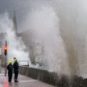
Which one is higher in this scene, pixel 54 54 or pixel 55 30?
pixel 55 30

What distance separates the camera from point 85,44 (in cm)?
1847

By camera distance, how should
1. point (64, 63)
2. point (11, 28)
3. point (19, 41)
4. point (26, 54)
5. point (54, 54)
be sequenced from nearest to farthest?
point (64, 63) → point (54, 54) → point (26, 54) → point (19, 41) → point (11, 28)

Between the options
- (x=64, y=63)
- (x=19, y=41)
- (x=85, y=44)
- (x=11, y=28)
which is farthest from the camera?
(x=11, y=28)

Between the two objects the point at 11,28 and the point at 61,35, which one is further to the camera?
the point at 11,28

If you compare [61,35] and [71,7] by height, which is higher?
[71,7]

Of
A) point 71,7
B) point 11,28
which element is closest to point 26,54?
point 11,28

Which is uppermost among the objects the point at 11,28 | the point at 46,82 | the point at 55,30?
the point at 11,28

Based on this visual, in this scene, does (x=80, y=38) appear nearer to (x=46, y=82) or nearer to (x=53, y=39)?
(x=53, y=39)

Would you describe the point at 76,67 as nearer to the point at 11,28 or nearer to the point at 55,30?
the point at 55,30

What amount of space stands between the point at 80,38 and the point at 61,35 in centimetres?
165

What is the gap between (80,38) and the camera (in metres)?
18.7

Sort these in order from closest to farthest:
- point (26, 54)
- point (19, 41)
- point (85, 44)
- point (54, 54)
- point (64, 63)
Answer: point (85, 44) → point (64, 63) → point (54, 54) → point (26, 54) → point (19, 41)

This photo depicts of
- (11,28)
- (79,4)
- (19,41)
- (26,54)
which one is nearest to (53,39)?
(79,4)

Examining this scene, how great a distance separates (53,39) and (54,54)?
40.2 inches
